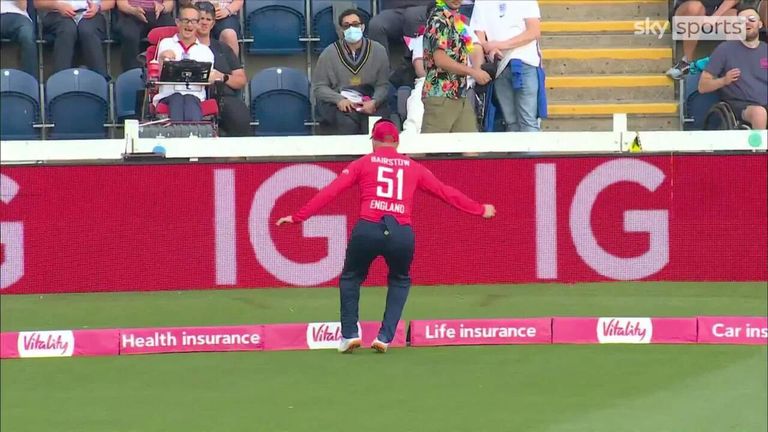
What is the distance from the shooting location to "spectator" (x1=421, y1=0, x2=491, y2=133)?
41.3 ft

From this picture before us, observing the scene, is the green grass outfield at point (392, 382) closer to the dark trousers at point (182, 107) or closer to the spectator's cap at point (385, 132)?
the spectator's cap at point (385, 132)

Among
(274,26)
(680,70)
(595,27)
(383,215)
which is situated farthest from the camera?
(595,27)

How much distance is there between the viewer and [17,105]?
45.3 ft

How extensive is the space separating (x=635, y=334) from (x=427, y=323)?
61.6 inches

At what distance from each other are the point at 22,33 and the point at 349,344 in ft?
17.8

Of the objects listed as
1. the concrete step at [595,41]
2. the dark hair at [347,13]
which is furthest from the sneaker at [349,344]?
the concrete step at [595,41]

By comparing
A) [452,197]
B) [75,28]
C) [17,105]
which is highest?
[75,28]

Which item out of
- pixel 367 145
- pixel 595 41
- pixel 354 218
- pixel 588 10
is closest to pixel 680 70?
pixel 595 41

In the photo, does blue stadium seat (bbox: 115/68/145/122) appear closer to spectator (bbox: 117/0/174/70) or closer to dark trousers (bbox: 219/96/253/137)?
spectator (bbox: 117/0/174/70)

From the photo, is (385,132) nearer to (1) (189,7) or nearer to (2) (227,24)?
(1) (189,7)

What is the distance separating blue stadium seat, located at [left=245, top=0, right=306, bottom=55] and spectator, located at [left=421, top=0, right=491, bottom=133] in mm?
2140

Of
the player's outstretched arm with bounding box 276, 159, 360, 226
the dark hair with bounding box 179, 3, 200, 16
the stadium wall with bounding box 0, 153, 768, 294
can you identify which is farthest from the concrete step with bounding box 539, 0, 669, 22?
the player's outstretched arm with bounding box 276, 159, 360, 226

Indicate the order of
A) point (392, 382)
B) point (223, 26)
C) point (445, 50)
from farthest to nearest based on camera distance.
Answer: point (223, 26) → point (445, 50) → point (392, 382)

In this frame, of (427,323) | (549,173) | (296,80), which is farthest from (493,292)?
(296,80)
